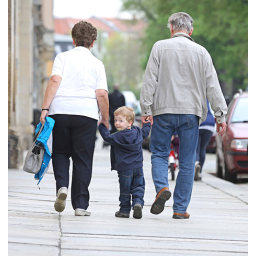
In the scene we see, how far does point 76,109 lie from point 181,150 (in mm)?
1118

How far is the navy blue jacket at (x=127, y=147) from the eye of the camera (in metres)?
5.93

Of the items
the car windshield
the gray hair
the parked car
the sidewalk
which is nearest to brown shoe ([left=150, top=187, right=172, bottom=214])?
the sidewalk

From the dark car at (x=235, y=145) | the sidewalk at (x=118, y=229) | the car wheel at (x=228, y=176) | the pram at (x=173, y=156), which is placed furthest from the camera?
the car wheel at (x=228, y=176)

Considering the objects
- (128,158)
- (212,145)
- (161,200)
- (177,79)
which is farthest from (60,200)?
(212,145)

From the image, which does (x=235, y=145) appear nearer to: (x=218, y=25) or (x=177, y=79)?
(x=177, y=79)

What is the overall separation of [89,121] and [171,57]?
100 centimetres

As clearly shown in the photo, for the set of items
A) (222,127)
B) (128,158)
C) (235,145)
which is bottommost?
(235,145)

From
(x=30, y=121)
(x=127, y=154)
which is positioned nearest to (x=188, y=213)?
(x=127, y=154)

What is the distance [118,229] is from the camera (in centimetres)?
531

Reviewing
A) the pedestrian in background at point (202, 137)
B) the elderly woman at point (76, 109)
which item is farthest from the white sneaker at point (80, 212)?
the pedestrian in background at point (202, 137)

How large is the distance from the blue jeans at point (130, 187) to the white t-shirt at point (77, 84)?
61 cm

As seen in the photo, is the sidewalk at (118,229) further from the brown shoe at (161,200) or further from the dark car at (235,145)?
the dark car at (235,145)

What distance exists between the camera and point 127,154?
600 centimetres

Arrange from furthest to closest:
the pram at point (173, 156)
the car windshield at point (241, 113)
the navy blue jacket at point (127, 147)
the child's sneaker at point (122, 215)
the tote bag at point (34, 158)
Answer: the car windshield at point (241, 113) → the pram at point (173, 156) → the child's sneaker at point (122, 215) → the navy blue jacket at point (127, 147) → the tote bag at point (34, 158)
